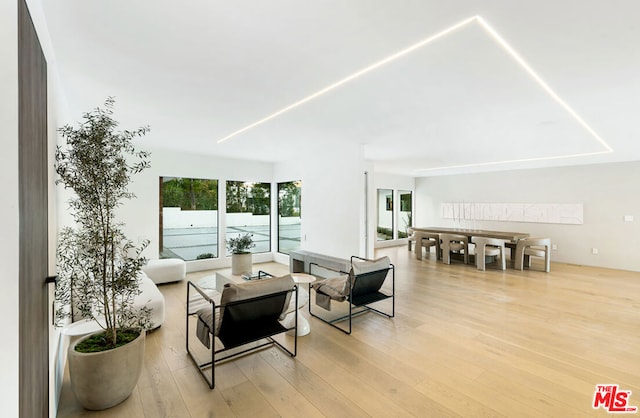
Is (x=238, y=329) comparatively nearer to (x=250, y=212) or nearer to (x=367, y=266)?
(x=367, y=266)

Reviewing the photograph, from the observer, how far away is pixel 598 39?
6.44ft

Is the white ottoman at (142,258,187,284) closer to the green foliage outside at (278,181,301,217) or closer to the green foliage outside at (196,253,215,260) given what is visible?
the green foliage outside at (196,253,215,260)

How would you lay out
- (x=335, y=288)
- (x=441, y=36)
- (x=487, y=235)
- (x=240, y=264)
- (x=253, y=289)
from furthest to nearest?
(x=487, y=235) → (x=240, y=264) → (x=335, y=288) → (x=253, y=289) → (x=441, y=36)

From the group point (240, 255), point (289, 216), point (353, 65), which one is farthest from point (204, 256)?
point (353, 65)

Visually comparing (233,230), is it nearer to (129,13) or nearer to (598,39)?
(129,13)

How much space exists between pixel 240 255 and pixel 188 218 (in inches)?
59.7

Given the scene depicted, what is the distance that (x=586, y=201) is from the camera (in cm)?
724

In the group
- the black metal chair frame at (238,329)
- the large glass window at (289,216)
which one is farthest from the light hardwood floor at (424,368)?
the large glass window at (289,216)

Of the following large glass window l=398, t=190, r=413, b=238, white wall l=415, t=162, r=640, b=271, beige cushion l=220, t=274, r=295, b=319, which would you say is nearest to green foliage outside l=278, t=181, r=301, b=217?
beige cushion l=220, t=274, r=295, b=319

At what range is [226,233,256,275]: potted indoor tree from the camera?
6121mm

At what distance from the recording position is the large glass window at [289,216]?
7.38 metres

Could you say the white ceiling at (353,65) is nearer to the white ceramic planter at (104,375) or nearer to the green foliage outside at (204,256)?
the white ceramic planter at (104,375)

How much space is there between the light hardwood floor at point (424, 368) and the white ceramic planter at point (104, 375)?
11 centimetres

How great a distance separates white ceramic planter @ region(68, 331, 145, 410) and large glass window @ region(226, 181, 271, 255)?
4879 millimetres
